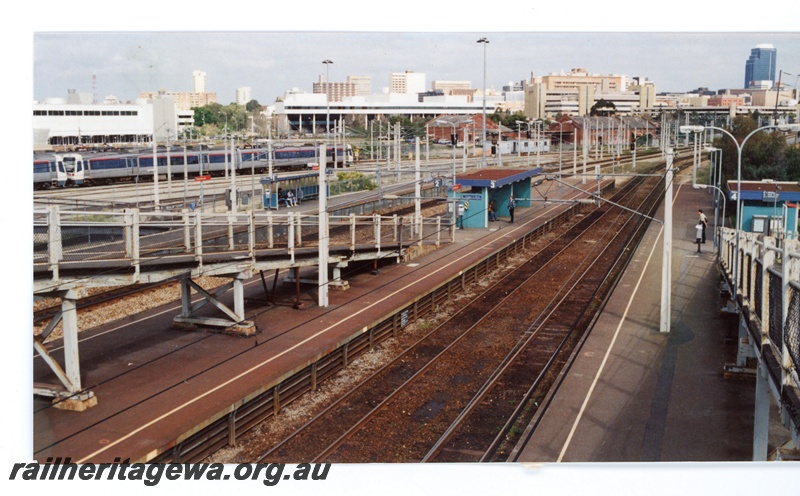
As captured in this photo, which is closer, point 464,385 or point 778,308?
point 778,308

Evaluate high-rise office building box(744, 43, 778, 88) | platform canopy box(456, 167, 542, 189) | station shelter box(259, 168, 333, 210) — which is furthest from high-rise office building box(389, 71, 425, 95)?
station shelter box(259, 168, 333, 210)

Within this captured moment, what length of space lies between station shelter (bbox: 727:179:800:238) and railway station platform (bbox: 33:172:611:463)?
9.09 metres

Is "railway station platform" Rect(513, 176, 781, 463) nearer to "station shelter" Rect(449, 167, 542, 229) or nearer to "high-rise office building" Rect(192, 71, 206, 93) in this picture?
"high-rise office building" Rect(192, 71, 206, 93)

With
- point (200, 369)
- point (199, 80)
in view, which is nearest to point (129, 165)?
point (199, 80)

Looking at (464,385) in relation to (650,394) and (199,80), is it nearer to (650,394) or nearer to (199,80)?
(650,394)

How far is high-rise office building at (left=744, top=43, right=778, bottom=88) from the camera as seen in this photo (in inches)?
469

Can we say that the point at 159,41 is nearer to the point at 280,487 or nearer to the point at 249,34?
the point at 249,34

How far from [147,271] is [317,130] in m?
14.6

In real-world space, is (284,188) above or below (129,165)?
below

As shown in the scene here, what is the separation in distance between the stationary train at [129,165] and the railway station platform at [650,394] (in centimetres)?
1289

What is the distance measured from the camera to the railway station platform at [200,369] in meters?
9.14

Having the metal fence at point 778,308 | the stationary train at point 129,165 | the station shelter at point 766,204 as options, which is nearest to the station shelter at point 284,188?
the stationary train at point 129,165

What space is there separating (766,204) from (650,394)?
12970 mm

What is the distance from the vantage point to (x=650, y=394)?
1170 cm
